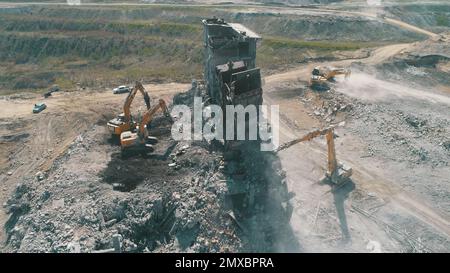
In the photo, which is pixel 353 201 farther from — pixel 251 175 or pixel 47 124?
pixel 47 124

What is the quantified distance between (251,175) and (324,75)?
62.7ft

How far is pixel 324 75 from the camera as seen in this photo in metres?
39.6

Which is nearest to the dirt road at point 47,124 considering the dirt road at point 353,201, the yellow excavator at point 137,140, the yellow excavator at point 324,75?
the yellow excavator at point 137,140

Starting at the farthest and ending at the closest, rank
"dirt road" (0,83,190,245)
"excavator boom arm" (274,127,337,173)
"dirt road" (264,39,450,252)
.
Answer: "dirt road" (0,83,190,245), "excavator boom arm" (274,127,337,173), "dirt road" (264,39,450,252)

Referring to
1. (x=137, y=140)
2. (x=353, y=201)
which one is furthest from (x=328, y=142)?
(x=137, y=140)

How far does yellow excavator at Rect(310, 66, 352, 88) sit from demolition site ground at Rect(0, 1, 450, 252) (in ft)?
2.76

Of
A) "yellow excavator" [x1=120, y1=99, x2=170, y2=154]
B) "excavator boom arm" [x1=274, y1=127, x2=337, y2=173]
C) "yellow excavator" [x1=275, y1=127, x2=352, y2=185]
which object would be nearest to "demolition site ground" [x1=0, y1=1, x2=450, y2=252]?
"yellow excavator" [x1=275, y1=127, x2=352, y2=185]

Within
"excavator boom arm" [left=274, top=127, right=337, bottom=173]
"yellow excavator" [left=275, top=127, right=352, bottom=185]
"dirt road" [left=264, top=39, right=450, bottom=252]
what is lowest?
"dirt road" [left=264, top=39, right=450, bottom=252]

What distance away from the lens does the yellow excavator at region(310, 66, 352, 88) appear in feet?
125

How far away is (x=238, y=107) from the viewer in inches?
981


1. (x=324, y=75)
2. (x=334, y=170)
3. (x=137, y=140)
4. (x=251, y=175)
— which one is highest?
(x=324, y=75)

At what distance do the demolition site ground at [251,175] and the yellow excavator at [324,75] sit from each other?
84 cm

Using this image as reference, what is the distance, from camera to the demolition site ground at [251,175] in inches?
872

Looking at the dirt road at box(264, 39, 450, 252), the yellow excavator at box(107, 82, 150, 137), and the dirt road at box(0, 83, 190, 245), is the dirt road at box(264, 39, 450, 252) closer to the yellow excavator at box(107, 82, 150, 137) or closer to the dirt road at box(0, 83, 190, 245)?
the yellow excavator at box(107, 82, 150, 137)
